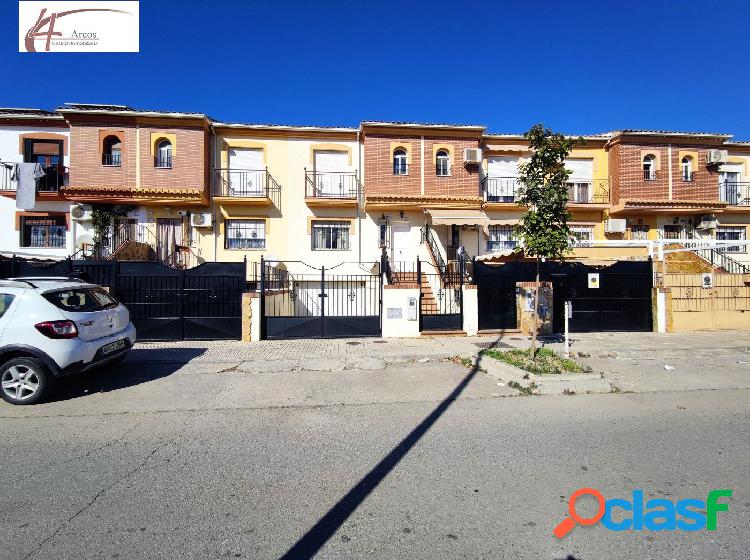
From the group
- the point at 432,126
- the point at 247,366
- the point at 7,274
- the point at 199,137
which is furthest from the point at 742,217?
the point at 7,274

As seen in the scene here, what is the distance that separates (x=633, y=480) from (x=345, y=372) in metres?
5.02

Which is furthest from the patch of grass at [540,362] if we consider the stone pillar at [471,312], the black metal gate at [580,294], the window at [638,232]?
the window at [638,232]

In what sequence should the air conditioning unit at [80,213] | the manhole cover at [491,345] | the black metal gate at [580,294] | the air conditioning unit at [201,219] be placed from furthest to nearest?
1. the air conditioning unit at [201,219]
2. the air conditioning unit at [80,213]
3. the black metal gate at [580,294]
4. the manhole cover at [491,345]

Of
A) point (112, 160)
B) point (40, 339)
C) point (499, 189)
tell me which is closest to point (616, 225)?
point (499, 189)

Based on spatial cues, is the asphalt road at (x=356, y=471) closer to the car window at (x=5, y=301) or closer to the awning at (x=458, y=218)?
the car window at (x=5, y=301)

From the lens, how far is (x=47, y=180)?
53.7ft

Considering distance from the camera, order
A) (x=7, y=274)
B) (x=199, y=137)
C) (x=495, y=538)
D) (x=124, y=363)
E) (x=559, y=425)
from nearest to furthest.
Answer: (x=495, y=538), (x=559, y=425), (x=124, y=363), (x=7, y=274), (x=199, y=137)

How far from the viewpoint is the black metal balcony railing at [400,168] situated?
683 inches

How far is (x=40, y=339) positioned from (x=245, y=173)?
13068mm

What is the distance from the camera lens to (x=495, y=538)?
104 inches

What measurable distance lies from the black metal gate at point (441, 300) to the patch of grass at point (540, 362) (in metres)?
2.77

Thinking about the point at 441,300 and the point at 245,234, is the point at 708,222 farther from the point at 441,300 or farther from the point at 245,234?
the point at 245,234

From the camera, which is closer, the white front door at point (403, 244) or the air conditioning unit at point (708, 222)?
the white front door at point (403, 244)

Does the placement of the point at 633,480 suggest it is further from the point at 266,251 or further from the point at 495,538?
the point at 266,251
